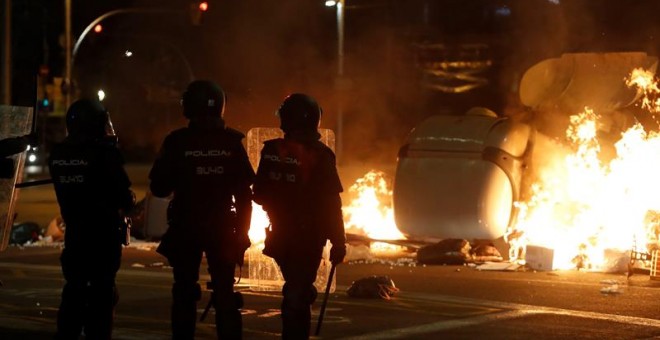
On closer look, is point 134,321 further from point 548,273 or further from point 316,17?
point 316,17

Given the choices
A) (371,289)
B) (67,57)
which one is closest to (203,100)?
(371,289)

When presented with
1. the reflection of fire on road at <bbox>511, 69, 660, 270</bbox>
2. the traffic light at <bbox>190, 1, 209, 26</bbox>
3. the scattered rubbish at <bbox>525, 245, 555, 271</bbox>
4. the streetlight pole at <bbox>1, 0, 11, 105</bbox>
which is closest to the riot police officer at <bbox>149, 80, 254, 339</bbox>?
the scattered rubbish at <bbox>525, 245, 555, 271</bbox>

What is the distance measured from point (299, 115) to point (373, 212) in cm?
907

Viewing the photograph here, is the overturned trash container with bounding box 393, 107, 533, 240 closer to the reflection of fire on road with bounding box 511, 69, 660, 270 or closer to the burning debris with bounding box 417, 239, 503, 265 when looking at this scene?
the burning debris with bounding box 417, 239, 503, 265

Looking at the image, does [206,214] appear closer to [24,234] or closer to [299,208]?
[299,208]

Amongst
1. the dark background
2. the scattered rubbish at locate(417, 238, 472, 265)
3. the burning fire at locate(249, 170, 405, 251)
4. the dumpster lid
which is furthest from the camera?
the dark background

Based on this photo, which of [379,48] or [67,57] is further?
[67,57]

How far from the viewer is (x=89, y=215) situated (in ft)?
23.7

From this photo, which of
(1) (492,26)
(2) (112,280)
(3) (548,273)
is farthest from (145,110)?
(2) (112,280)

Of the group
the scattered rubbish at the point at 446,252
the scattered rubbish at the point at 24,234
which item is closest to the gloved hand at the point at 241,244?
the scattered rubbish at the point at 446,252

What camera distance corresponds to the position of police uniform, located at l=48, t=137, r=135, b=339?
711 cm

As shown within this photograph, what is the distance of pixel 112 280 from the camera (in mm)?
7191

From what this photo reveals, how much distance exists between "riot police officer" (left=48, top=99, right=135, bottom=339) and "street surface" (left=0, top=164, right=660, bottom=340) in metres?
1.55

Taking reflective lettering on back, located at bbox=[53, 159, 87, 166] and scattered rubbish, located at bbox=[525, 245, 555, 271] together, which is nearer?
reflective lettering on back, located at bbox=[53, 159, 87, 166]
